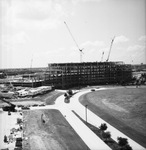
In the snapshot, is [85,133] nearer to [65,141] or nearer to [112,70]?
[65,141]

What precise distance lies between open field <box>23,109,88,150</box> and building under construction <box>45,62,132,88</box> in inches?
2765

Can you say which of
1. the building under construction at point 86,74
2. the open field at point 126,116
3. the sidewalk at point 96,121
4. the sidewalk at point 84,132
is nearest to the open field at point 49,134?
the sidewalk at point 84,132

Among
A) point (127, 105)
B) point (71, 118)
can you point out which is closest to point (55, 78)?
point (127, 105)

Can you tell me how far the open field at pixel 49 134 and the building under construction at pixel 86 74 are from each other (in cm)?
7024

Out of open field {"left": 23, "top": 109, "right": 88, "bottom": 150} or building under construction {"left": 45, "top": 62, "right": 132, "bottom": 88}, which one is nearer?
open field {"left": 23, "top": 109, "right": 88, "bottom": 150}

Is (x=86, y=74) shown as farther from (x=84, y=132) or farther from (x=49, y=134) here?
(x=49, y=134)

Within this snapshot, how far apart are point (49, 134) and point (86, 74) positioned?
342ft

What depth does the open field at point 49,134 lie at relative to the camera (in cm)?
3834

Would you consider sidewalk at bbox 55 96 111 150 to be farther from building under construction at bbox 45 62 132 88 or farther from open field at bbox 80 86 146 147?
building under construction at bbox 45 62 132 88

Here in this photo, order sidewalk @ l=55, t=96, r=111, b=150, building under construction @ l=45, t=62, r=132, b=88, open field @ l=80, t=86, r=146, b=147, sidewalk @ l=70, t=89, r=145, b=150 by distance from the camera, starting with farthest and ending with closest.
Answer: building under construction @ l=45, t=62, r=132, b=88
open field @ l=80, t=86, r=146, b=147
sidewalk @ l=70, t=89, r=145, b=150
sidewalk @ l=55, t=96, r=111, b=150

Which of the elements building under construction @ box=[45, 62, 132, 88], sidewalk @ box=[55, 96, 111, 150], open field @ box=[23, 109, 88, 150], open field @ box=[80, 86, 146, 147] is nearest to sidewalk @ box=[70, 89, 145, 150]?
open field @ box=[80, 86, 146, 147]

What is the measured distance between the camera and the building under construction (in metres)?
132

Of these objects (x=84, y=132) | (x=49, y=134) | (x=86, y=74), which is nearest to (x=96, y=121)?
(x=84, y=132)

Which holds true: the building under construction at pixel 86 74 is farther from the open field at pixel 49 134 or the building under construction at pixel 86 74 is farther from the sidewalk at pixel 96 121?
the open field at pixel 49 134
